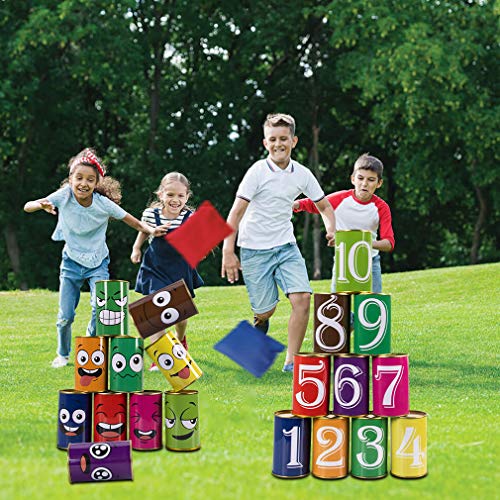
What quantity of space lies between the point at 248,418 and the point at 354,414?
35.8 inches

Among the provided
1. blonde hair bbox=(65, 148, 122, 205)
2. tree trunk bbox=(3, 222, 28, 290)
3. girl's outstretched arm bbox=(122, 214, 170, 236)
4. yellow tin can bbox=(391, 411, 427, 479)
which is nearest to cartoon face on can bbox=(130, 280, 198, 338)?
yellow tin can bbox=(391, 411, 427, 479)

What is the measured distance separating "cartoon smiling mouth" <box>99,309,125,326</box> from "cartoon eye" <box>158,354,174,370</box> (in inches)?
20.5

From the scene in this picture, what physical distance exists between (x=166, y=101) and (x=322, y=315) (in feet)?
81.1

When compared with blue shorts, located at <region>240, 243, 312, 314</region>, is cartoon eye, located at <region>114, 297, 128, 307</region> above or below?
below

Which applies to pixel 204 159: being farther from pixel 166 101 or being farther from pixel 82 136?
pixel 82 136

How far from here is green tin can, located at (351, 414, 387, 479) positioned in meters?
4.62

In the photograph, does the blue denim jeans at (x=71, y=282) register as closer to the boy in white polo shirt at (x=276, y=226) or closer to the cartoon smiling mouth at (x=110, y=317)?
the boy in white polo shirt at (x=276, y=226)

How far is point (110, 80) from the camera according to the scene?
964 inches

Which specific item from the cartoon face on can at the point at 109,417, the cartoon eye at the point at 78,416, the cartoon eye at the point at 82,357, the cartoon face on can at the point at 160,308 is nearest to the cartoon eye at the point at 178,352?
the cartoon face on can at the point at 160,308

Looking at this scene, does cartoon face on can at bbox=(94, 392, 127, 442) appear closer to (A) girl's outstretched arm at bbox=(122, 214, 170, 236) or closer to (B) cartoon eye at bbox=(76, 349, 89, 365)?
(B) cartoon eye at bbox=(76, 349, 89, 365)

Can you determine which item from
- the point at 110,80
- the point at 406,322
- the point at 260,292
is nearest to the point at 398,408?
the point at 260,292

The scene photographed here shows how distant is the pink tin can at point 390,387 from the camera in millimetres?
4711

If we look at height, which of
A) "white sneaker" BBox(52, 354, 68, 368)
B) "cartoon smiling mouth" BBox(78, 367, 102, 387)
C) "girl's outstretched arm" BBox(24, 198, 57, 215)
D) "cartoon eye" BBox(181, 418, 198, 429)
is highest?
"girl's outstretched arm" BBox(24, 198, 57, 215)

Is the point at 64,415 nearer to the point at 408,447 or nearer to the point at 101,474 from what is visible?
the point at 101,474
